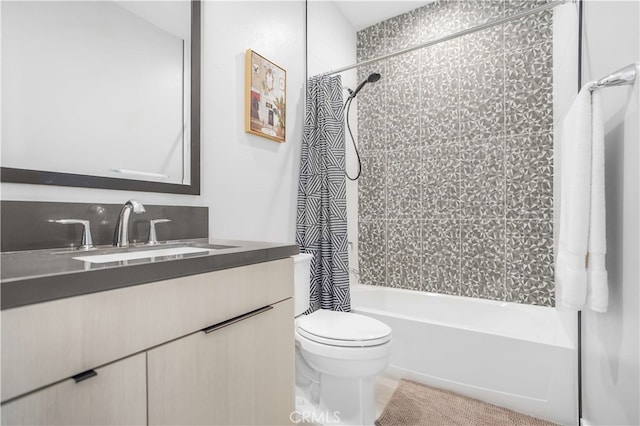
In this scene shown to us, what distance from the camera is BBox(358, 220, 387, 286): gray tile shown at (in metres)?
2.71

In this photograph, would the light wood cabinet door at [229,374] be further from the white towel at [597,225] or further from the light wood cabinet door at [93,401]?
the white towel at [597,225]

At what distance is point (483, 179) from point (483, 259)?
0.60m

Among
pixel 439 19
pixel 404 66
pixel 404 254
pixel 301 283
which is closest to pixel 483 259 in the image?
pixel 404 254

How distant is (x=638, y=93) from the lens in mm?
888

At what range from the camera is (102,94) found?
1.09 metres

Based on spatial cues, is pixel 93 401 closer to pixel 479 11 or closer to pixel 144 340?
pixel 144 340

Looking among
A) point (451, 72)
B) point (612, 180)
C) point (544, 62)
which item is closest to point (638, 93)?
point (612, 180)

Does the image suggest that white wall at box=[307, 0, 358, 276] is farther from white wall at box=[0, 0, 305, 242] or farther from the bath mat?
the bath mat

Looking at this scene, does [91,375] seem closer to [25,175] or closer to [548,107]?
[25,175]

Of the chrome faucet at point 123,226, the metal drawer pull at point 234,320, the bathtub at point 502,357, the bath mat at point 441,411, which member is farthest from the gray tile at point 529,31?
the chrome faucet at point 123,226

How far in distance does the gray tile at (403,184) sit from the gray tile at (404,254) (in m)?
0.09

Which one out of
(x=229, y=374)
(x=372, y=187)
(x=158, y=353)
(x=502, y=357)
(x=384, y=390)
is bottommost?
(x=384, y=390)

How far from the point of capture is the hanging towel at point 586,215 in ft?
3.35

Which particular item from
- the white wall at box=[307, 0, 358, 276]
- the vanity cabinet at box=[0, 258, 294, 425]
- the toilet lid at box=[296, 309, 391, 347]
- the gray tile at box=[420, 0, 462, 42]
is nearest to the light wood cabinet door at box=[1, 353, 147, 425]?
the vanity cabinet at box=[0, 258, 294, 425]
